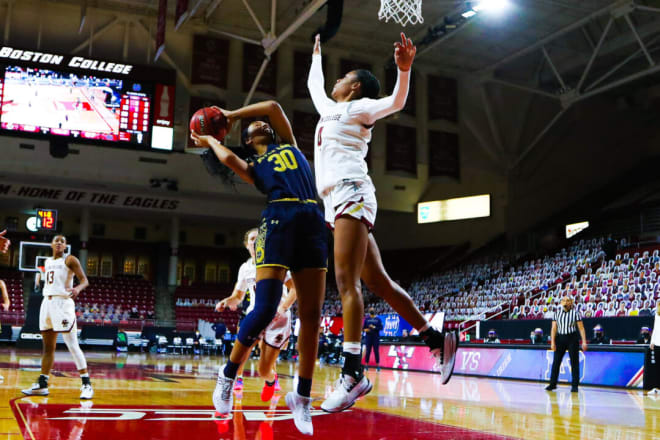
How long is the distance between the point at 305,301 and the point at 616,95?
30928mm

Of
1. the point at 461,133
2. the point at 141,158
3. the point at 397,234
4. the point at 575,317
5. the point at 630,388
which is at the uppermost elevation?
the point at 461,133

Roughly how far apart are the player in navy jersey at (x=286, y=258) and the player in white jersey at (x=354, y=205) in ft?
0.44

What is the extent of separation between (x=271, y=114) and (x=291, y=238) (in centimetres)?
91

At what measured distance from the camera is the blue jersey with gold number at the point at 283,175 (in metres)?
4.38

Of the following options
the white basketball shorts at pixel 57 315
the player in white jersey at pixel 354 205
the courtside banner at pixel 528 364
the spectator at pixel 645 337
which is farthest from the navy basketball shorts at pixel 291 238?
the spectator at pixel 645 337

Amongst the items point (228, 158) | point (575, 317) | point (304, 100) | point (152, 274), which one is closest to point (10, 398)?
point (228, 158)

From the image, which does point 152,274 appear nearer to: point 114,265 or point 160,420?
point 114,265

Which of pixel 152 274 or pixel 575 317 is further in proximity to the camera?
pixel 152 274

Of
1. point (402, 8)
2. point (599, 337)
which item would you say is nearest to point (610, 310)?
point (599, 337)

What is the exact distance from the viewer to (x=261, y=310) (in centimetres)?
414

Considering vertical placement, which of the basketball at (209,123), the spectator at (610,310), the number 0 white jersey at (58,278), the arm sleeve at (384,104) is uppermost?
the arm sleeve at (384,104)

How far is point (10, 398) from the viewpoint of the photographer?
6949 millimetres

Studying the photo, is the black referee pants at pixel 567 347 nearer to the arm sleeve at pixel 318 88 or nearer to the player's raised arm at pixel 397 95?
the arm sleeve at pixel 318 88

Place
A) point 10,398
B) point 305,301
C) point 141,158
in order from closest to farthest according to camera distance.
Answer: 1. point 305,301
2. point 10,398
3. point 141,158
